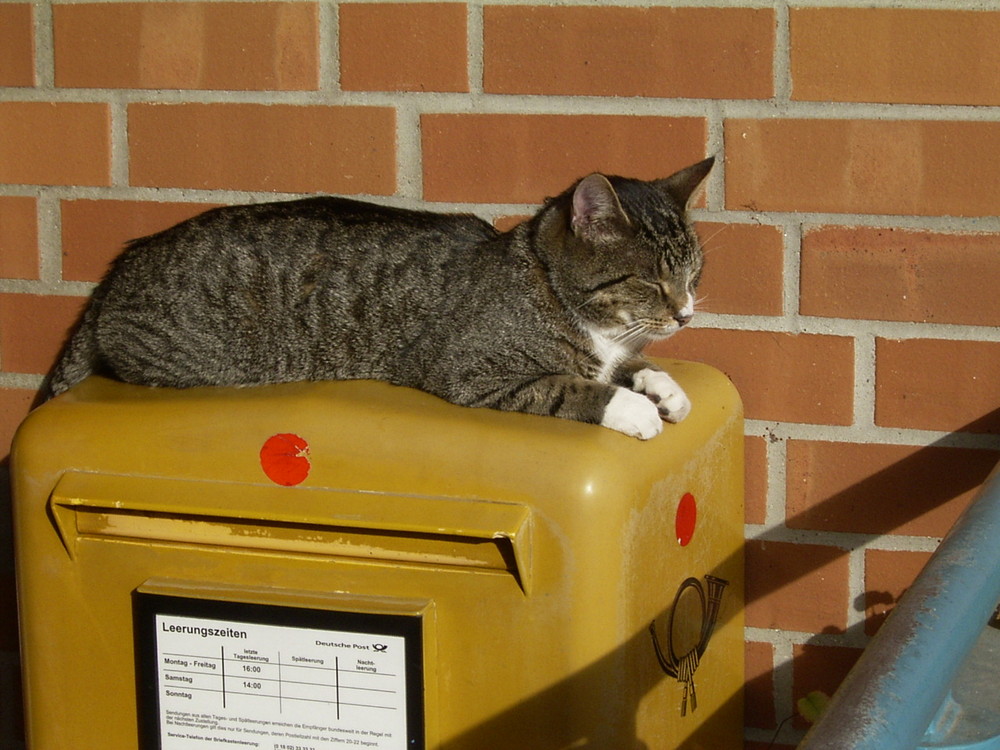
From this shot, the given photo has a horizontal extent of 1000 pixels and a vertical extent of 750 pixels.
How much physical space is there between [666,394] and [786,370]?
33 cm

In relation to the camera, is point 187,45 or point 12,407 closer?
point 187,45

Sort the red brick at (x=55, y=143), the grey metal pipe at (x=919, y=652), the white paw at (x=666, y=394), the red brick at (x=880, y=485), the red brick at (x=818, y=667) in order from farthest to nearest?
the red brick at (x=55, y=143)
the red brick at (x=818, y=667)
the red brick at (x=880, y=485)
the white paw at (x=666, y=394)
the grey metal pipe at (x=919, y=652)

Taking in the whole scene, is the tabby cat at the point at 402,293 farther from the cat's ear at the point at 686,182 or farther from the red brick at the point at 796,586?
the red brick at the point at 796,586

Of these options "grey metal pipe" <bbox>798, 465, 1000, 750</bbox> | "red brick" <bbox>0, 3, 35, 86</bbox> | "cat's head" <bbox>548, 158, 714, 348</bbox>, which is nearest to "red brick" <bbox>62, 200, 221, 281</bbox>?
"red brick" <bbox>0, 3, 35, 86</bbox>

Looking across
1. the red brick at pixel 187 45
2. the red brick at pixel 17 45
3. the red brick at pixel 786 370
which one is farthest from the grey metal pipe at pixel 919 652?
the red brick at pixel 17 45

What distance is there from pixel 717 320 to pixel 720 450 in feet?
0.91

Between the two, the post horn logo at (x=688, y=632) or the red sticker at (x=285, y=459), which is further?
the post horn logo at (x=688, y=632)

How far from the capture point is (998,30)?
1.60 meters

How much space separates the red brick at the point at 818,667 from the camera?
1812 millimetres

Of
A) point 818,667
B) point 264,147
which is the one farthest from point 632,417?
point 264,147

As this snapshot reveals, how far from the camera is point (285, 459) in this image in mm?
1323

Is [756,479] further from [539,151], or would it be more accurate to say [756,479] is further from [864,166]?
[539,151]

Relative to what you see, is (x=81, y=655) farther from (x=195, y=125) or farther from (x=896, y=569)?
(x=896, y=569)

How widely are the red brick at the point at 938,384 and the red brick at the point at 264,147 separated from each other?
86 centimetres
